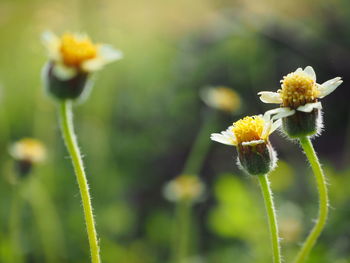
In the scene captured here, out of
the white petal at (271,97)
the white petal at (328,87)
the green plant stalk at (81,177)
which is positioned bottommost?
the green plant stalk at (81,177)

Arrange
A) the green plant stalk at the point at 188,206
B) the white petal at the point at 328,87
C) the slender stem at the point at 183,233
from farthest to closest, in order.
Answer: the green plant stalk at the point at 188,206 → the slender stem at the point at 183,233 → the white petal at the point at 328,87

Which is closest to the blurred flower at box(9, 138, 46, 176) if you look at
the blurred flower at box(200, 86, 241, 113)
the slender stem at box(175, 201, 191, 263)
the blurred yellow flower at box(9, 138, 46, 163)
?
the blurred yellow flower at box(9, 138, 46, 163)

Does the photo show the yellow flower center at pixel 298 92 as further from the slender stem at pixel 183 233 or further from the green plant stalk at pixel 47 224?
the green plant stalk at pixel 47 224

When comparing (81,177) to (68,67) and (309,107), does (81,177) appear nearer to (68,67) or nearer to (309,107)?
(68,67)

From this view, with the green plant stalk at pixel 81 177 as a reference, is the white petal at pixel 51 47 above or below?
above

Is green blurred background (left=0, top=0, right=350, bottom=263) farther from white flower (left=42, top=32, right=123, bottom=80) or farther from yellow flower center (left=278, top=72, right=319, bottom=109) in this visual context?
white flower (left=42, top=32, right=123, bottom=80)

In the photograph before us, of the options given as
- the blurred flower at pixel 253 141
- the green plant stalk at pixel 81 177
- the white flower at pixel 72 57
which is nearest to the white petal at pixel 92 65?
the white flower at pixel 72 57

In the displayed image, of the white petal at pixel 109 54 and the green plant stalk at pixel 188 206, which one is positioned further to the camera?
the green plant stalk at pixel 188 206
